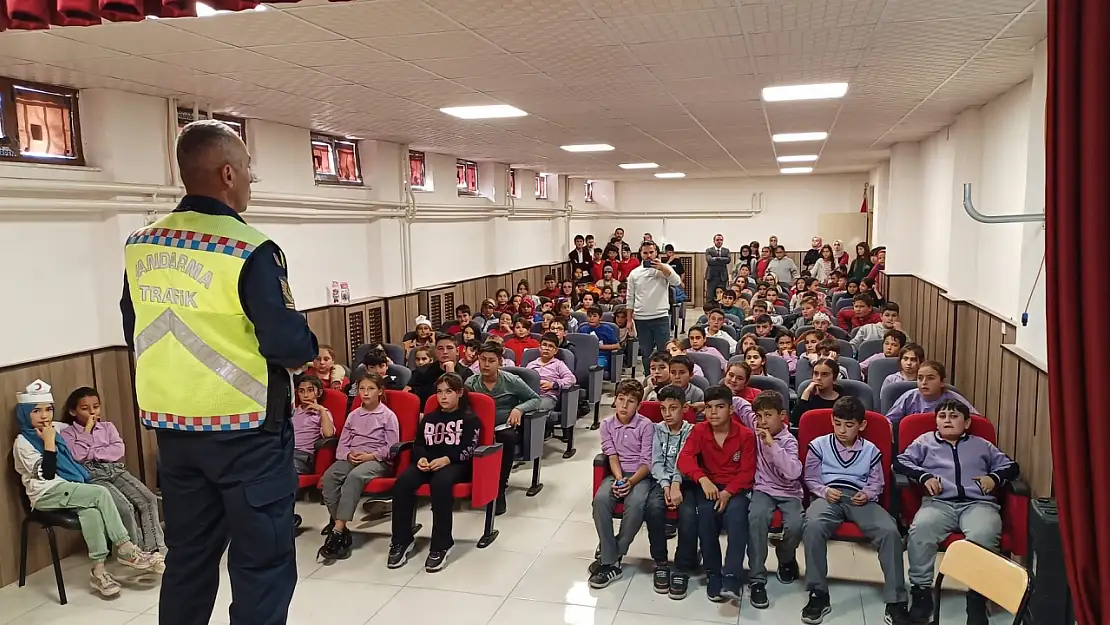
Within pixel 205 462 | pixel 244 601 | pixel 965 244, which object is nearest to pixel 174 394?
pixel 205 462

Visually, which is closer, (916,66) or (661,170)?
(916,66)

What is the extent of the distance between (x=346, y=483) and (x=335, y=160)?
14.5 ft

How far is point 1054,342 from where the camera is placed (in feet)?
4.60

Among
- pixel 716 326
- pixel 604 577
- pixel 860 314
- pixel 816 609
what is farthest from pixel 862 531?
pixel 860 314

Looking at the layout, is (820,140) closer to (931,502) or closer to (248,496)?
(931,502)

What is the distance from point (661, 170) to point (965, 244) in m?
7.65

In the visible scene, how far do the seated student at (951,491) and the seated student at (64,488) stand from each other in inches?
154

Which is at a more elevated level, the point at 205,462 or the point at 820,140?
the point at 820,140

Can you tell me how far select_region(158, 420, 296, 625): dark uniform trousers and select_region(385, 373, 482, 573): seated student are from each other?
7.89 ft

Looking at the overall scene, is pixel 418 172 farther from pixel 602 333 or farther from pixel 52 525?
pixel 52 525

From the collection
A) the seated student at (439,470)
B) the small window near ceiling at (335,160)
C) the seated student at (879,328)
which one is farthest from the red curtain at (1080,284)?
the small window near ceiling at (335,160)

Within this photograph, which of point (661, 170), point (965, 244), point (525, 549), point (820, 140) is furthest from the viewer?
point (661, 170)

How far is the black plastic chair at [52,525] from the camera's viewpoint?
410 cm

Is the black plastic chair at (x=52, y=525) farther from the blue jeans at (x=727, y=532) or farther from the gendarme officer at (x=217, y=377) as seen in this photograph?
the blue jeans at (x=727, y=532)
